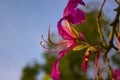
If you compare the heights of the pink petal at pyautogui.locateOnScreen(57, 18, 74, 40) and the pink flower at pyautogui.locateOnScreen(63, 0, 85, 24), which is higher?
the pink flower at pyautogui.locateOnScreen(63, 0, 85, 24)

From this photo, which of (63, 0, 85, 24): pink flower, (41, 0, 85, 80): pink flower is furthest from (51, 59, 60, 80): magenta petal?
(63, 0, 85, 24): pink flower

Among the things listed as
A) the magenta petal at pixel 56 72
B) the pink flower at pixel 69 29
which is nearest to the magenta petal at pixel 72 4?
the pink flower at pixel 69 29

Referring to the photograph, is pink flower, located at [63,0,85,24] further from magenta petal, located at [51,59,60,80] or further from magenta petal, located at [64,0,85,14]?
magenta petal, located at [51,59,60,80]

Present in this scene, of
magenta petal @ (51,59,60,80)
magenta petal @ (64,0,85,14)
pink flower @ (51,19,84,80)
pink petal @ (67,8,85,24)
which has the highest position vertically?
magenta petal @ (64,0,85,14)

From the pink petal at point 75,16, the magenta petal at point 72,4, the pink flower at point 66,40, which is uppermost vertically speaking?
the magenta petal at point 72,4

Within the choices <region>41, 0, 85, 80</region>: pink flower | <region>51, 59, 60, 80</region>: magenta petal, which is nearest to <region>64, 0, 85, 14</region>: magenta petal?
<region>41, 0, 85, 80</region>: pink flower

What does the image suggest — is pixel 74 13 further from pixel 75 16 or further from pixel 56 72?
pixel 56 72

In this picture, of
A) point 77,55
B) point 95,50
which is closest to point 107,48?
point 95,50

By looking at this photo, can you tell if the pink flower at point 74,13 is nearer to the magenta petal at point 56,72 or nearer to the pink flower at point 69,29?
the pink flower at point 69,29

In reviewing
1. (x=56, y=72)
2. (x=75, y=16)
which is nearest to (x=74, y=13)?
(x=75, y=16)

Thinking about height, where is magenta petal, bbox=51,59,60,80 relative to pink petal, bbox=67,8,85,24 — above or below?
below

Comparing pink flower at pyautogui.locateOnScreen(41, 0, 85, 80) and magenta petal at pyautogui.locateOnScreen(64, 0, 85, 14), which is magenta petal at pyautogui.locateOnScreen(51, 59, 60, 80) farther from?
magenta petal at pyautogui.locateOnScreen(64, 0, 85, 14)

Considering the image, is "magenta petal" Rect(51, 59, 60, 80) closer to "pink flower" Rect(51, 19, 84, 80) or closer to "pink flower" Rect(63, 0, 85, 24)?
"pink flower" Rect(51, 19, 84, 80)
